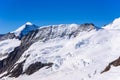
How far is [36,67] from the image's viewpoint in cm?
17638

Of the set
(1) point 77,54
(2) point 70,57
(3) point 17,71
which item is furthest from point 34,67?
(1) point 77,54

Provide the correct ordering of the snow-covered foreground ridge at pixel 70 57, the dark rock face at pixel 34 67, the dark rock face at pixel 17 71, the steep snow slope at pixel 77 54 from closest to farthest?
the steep snow slope at pixel 77 54 < the snow-covered foreground ridge at pixel 70 57 < the dark rock face at pixel 34 67 < the dark rock face at pixel 17 71

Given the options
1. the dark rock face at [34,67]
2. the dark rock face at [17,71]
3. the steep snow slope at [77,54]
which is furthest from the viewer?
the dark rock face at [17,71]

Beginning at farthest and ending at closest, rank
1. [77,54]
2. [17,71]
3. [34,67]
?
[17,71]
[34,67]
[77,54]

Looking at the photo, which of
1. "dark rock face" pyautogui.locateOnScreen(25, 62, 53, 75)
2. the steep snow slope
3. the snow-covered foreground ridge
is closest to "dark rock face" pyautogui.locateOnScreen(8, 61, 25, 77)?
the snow-covered foreground ridge

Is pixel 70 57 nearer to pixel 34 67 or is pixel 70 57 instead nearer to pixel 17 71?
pixel 34 67

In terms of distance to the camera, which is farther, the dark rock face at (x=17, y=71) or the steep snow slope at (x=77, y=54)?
the dark rock face at (x=17, y=71)

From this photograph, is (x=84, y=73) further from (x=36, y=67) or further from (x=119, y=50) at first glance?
(x=36, y=67)

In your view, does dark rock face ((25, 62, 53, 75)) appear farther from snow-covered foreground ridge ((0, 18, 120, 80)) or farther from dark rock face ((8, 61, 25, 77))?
dark rock face ((8, 61, 25, 77))

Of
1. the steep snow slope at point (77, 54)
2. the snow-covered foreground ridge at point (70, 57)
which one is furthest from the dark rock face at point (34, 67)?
the steep snow slope at point (77, 54)

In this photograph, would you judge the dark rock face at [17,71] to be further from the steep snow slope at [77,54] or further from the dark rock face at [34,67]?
the dark rock face at [34,67]

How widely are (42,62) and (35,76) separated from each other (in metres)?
16.6

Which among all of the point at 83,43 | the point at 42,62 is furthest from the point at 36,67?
the point at 83,43

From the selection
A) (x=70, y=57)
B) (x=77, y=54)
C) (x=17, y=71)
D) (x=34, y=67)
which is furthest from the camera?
(x=17, y=71)
